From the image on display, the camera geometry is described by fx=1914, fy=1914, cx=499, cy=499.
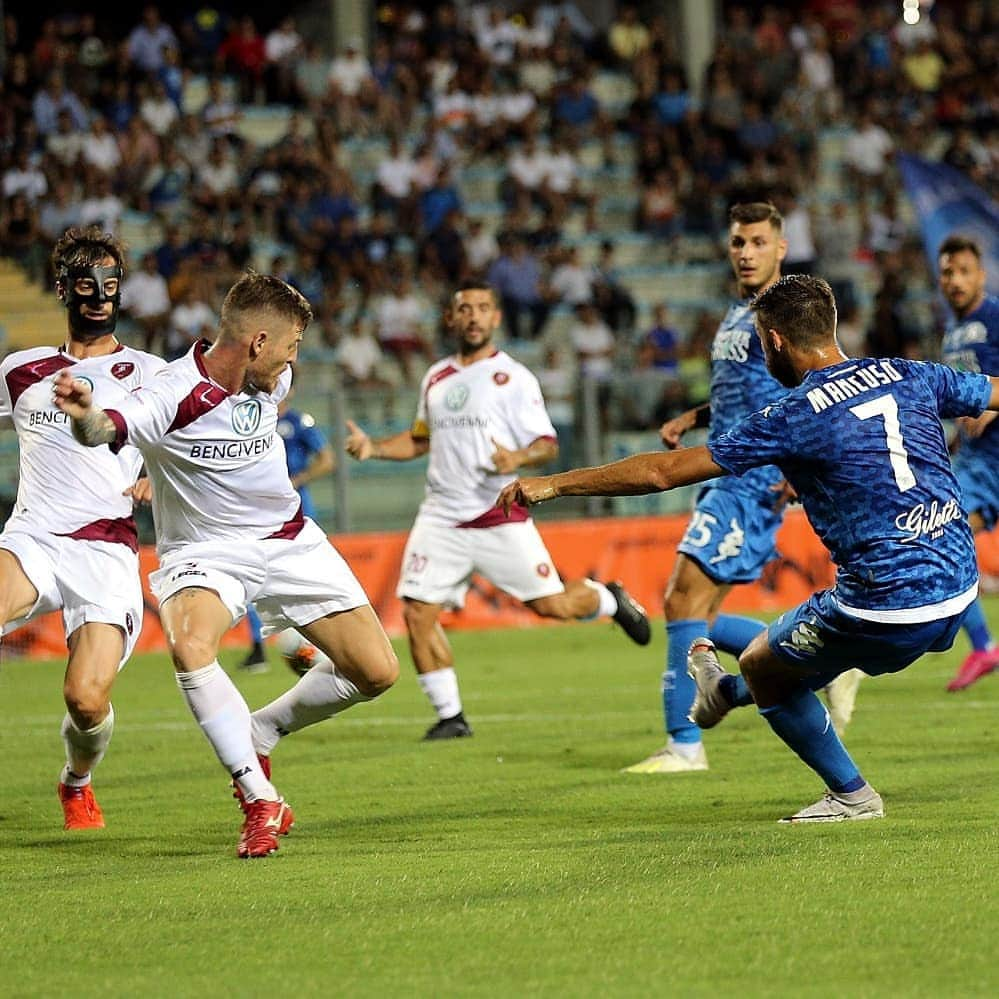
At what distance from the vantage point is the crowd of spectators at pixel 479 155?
73.4 feet

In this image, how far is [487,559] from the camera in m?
11.3

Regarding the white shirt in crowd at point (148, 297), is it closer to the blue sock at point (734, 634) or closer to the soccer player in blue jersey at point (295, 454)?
the soccer player in blue jersey at point (295, 454)

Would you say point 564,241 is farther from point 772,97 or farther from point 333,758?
point 333,758

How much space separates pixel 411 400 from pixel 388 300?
13.1 feet

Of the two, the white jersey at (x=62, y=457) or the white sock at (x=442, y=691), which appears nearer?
the white jersey at (x=62, y=457)

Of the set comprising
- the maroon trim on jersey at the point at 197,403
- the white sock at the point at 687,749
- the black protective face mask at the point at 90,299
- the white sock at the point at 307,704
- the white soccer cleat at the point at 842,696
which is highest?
the black protective face mask at the point at 90,299

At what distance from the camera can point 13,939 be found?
5.55m

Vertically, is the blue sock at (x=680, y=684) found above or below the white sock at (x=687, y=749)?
above

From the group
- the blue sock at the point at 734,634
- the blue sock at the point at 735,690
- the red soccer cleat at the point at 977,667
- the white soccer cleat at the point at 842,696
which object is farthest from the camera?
the red soccer cleat at the point at 977,667

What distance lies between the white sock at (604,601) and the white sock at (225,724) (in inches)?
193

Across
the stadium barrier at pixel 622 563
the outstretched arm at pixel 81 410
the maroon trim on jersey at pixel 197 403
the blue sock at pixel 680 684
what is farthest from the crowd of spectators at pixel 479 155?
the outstretched arm at pixel 81 410

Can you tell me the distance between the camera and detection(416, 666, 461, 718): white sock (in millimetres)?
10719

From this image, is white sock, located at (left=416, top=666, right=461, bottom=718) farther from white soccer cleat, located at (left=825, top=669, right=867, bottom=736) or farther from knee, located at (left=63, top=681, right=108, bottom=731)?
knee, located at (left=63, top=681, right=108, bottom=731)

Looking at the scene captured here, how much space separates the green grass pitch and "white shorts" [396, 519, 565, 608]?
824 millimetres
